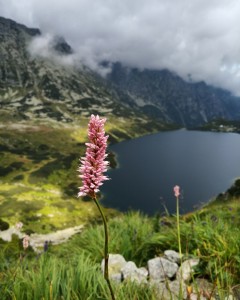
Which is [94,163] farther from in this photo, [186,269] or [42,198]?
[42,198]

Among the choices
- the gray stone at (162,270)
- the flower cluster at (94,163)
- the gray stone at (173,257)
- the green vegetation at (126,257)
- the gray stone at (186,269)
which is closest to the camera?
the flower cluster at (94,163)

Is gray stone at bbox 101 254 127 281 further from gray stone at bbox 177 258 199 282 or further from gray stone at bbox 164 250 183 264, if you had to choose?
gray stone at bbox 177 258 199 282

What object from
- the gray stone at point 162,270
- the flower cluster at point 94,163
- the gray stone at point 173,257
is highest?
the flower cluster at point 94,163

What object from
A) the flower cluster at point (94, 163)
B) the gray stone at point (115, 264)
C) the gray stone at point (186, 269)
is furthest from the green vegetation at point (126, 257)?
the flower cluster at point (94, 163)

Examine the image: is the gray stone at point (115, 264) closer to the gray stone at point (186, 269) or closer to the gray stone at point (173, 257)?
the gray stone at point (173, 257)

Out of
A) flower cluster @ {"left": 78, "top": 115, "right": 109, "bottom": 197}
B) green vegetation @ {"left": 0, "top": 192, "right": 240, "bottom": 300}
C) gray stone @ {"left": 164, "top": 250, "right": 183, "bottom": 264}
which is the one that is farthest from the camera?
gray stone @ {"left": 164, "top": 250, "right": 183, "bottom": 264}

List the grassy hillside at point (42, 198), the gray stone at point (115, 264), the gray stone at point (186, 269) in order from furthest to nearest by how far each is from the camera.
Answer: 1. the grassy hillside at point (42, 198)
2. the gray stone at point (115, 264)
3. the gray stone at point (186, 269)

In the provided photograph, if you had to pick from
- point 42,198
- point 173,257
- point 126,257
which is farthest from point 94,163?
point 42,198

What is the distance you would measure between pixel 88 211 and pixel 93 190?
117833 millimetres

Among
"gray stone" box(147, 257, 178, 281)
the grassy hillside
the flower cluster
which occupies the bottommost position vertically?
"gray stone" box(147, 257, 178, 281)

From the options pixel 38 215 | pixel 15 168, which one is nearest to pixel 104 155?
pixel 38 215

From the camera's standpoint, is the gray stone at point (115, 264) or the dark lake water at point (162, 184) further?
the dark lake water at point (162, 184)

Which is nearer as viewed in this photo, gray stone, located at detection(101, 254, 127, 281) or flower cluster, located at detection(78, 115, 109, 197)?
flower cluster, located at detection(78, 115, 109, 197)

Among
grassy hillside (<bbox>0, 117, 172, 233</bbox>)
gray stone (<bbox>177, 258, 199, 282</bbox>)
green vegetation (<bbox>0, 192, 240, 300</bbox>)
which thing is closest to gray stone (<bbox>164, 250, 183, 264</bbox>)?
green vegetation (<bbox>0, 192, 240, 300</bbox>)
